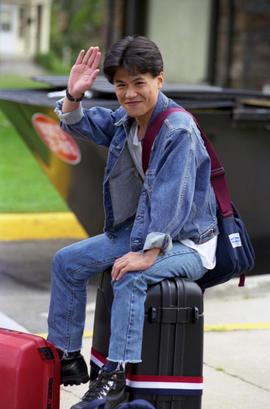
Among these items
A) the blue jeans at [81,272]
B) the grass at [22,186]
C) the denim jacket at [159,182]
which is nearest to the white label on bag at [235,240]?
the denim jacket at [159,182]

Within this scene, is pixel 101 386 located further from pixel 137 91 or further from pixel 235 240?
pixel 137 91

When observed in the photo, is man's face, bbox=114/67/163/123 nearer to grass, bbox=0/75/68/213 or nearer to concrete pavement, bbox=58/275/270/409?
concrete pavement, bbox=58/275/270/409

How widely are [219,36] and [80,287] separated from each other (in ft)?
31.1

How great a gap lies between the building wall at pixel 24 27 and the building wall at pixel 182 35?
Answer: 124 ft

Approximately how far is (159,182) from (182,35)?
1040 centimetres

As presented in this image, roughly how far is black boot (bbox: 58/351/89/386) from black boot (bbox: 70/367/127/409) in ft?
1.03

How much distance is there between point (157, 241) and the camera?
387 cm

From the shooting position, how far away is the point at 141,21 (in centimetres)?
1422

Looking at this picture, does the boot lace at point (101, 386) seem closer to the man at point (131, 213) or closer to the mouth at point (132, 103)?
the man at point (131, 213)

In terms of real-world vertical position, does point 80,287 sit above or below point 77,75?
below

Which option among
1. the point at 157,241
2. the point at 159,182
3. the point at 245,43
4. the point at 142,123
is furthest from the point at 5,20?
the point at 157,241

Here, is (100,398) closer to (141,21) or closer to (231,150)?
(231,150)

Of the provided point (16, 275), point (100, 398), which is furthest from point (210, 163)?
point (16, 275)

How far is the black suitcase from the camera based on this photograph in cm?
394
